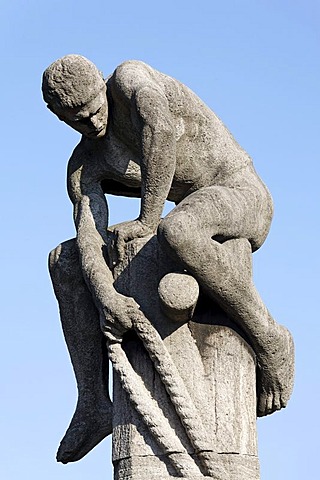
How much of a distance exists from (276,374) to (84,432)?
1421 millimetres

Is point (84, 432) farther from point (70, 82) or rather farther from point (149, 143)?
point (70, 82)

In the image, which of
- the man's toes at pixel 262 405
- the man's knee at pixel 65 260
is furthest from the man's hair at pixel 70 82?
the man's toes at pixel 262 405

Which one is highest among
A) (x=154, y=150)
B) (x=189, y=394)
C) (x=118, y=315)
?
(x=154, y=150)

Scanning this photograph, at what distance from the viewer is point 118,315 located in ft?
25.6

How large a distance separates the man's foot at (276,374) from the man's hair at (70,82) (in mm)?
2038

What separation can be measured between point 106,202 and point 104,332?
112cm

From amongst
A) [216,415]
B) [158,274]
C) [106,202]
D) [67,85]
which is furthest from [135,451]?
[67,85]

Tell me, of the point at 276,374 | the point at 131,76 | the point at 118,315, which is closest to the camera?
the point at 118,315

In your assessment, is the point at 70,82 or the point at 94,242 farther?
the point at 94,242

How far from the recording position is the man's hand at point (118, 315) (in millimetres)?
7801

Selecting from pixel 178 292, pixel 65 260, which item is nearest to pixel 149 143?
pixel 178 292

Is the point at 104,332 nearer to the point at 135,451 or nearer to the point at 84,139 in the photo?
the point at 135,451

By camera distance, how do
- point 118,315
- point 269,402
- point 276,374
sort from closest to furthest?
point 118,315, point 276,374, point 269,402

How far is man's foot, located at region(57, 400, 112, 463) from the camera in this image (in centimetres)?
844
